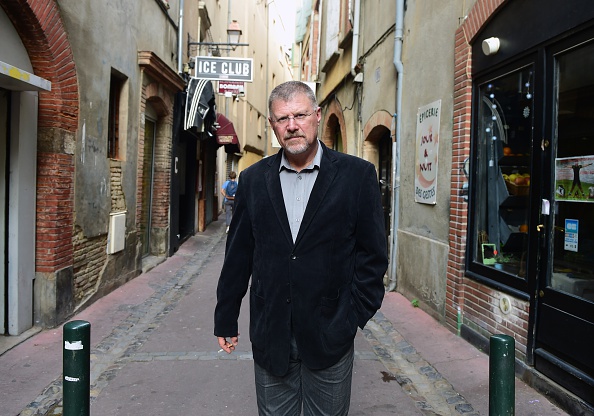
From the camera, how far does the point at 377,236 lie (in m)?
2.37

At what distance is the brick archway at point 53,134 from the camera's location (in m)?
5.25

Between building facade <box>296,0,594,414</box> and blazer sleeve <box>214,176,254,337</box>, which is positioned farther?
building facade <box>296,0,594,414</box>

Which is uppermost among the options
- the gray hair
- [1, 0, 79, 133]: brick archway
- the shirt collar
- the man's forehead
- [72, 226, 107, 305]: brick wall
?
[1, 0, 79, 133]: brick archway

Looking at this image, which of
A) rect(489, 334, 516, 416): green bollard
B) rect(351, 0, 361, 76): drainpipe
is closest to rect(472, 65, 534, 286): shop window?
rect(489, 334, 516, 416): green bollard

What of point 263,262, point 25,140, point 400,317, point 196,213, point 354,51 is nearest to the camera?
point 263,262

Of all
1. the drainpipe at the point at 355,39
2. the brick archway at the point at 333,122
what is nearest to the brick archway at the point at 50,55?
the drainpipe at the point at 355,39

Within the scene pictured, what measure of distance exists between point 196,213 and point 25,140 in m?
→ 9.86

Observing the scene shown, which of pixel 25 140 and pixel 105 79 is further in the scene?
pixel 105 79

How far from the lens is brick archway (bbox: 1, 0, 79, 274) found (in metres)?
5.25

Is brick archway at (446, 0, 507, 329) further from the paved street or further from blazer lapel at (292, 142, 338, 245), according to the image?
blazer lapel at (292, 142, 338, 245)

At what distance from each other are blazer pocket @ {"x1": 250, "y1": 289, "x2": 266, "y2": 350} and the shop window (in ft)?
9.60

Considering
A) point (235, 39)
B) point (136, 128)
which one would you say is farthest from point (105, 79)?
point (235, 39)

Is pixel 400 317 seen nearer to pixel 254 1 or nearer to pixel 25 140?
pixel 25 140

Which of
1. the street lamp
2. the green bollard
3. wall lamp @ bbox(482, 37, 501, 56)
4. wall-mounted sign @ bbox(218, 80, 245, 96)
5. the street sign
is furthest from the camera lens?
wall-mounted sign @ bbox(218, 80, 245, 96)
